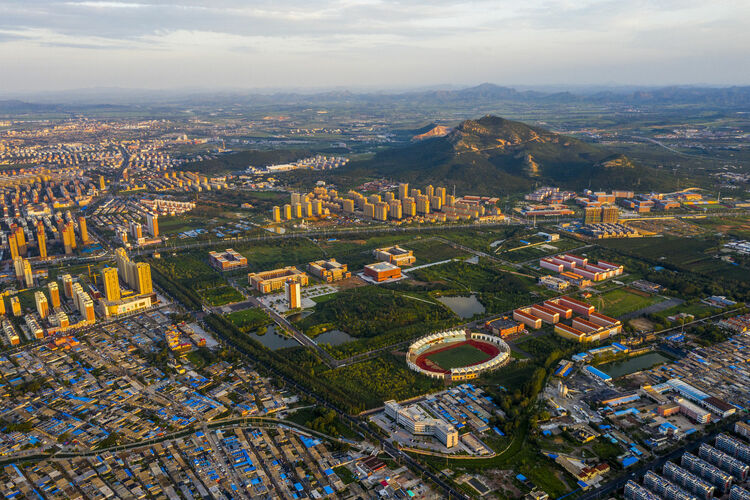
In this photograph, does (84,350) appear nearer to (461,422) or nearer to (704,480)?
(461,422)

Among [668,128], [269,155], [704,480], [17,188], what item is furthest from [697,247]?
[668,128]

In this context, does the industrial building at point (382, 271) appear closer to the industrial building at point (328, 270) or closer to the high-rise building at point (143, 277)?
the industrial building at point (328, 270)

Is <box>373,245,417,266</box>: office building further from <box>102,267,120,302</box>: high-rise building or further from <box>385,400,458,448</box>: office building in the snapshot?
<box>385,400,458,448</box>: office building

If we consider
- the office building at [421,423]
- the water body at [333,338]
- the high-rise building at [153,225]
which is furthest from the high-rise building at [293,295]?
the high-rise building at [153,225]

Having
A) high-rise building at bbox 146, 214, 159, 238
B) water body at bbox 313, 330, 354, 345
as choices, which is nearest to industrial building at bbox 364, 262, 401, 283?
water body at bbox 313, 330, 354, 345

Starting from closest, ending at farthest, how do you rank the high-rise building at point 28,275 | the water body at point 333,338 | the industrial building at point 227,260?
the water body at point 333,338 < the high-rise building at point 28,275 < the industrial building at point 227,260

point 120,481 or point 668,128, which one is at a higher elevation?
point 668,128
